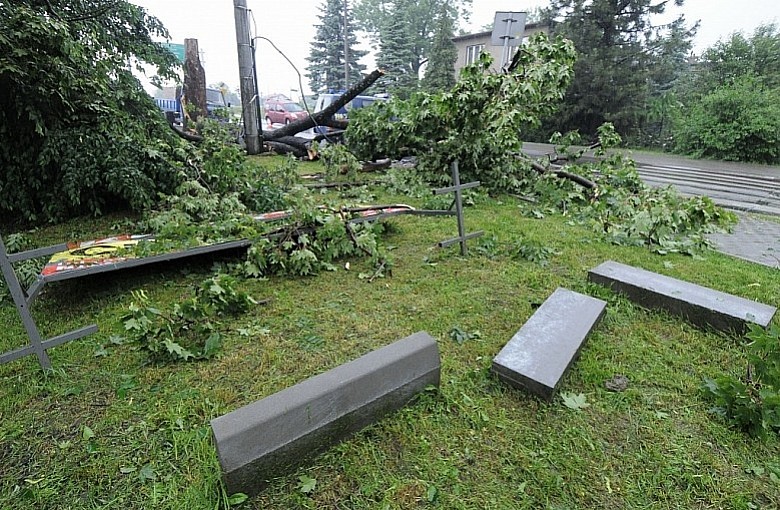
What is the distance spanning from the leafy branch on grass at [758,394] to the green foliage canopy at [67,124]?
488 centimetres

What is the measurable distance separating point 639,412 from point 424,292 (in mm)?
1566

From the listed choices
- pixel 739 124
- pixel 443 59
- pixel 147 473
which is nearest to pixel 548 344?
pixel 147 473

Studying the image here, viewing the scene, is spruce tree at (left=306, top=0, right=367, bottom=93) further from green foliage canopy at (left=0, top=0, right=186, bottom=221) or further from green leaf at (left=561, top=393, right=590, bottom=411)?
green leaf at (left=561, top=393, right=590, bottom=411)

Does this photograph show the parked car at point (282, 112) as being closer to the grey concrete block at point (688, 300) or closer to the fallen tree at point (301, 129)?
the fallen tree at point (301, 129)

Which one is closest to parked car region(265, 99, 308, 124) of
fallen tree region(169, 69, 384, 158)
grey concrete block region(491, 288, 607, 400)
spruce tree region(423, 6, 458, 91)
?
fallen tree region(169, 69, 384, 158)

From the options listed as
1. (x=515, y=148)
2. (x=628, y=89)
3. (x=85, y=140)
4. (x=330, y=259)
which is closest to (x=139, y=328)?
(x=330, y=259)

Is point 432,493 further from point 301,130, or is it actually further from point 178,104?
point 178,104

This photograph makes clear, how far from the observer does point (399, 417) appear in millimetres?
1884

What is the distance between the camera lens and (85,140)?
421cm

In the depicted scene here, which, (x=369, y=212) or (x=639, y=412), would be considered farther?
(x=369, y=212)

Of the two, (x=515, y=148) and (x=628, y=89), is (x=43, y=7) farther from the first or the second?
(x=628, y=89)

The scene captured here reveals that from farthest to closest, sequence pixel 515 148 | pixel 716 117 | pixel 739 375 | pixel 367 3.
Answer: pixel 367 3
pixel 716 117
pixel 515 148
pixel 739 375

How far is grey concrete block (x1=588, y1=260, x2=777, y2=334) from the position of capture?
248cm

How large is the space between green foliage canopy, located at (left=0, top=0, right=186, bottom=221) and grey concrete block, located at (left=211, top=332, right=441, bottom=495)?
359cm
